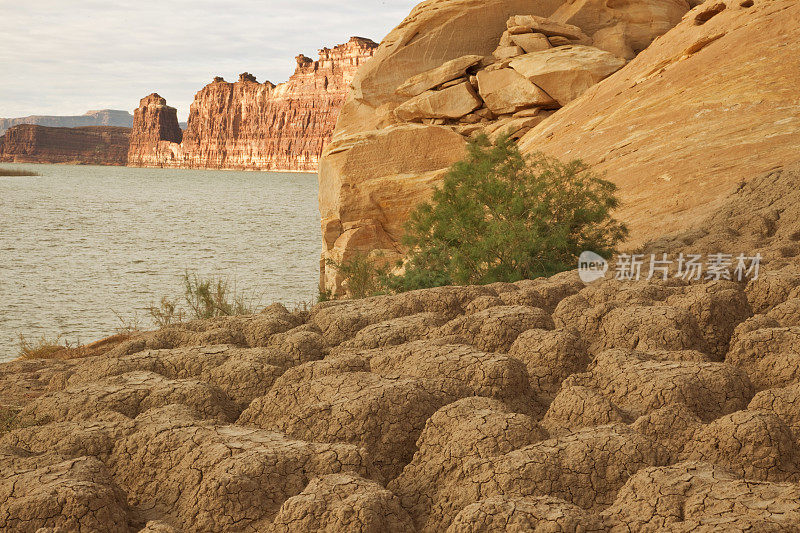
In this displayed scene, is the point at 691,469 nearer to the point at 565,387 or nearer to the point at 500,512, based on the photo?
the point at 500,512

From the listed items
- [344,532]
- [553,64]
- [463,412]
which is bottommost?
[344,532]

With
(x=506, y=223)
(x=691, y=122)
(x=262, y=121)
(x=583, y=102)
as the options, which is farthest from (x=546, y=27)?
(x=262, y=121)

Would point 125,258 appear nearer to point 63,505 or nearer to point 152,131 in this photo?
point 63,505

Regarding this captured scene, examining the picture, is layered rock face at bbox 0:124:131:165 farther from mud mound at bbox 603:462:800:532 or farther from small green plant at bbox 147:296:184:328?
mud mound at bbox 603:462:800:532

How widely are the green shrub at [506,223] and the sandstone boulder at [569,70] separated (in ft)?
18.5

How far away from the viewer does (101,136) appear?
581ft

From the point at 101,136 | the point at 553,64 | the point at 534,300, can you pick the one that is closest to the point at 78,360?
the point at 534,300

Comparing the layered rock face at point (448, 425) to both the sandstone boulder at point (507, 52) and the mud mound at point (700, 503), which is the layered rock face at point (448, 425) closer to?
the mud mound at point (700, 503)

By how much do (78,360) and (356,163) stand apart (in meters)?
9.34

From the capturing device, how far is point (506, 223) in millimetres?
9430

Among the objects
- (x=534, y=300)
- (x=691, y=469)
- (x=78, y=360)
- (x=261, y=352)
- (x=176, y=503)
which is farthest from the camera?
(x=78, y=360)

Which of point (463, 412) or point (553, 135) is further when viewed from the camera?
point (553, 135)

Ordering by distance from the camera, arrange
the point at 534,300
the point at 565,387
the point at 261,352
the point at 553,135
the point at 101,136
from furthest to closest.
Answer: the point at 101,136, the point at 553,135, the point at 534,300, the point at 261,352, the point at 565,387

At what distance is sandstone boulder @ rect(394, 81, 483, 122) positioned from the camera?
56.0 ft
